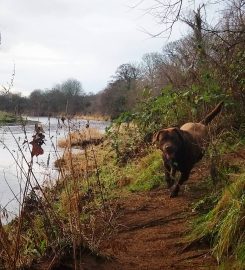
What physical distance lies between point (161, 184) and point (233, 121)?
2512 millimetres

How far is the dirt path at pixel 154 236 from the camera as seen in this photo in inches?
161

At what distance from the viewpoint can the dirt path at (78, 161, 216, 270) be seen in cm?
408

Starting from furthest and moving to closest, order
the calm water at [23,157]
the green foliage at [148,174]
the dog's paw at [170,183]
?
1. the green foliage at [148,174]
2. the dog's paw at [170,183]
3. the calm water at [23,157]

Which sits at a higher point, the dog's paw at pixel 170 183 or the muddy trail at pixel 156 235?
the dog's paw at pixel 170 183

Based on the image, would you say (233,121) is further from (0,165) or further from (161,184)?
(0,165)

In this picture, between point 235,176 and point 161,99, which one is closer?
point 235,176

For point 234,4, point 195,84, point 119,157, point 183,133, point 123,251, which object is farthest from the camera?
point 119,157

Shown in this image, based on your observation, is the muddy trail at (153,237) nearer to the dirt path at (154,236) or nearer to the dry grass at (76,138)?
the dirt path at (154,236)

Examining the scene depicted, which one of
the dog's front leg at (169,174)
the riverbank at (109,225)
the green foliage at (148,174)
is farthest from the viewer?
the green foliage at (148,174)

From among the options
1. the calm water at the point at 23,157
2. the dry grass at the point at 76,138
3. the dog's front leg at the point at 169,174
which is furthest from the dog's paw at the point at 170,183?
the dry grass at the point at 76,138

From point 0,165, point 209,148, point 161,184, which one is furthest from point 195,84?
point 0,165

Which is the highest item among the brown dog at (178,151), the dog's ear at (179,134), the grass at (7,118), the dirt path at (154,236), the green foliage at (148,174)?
the grass at (7,118)

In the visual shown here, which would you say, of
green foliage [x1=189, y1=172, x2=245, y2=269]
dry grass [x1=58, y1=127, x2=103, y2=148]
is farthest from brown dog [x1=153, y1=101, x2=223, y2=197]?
green foliage [x1=189, y1=172, x2=245, y2=269]

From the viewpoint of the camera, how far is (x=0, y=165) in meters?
10.9
